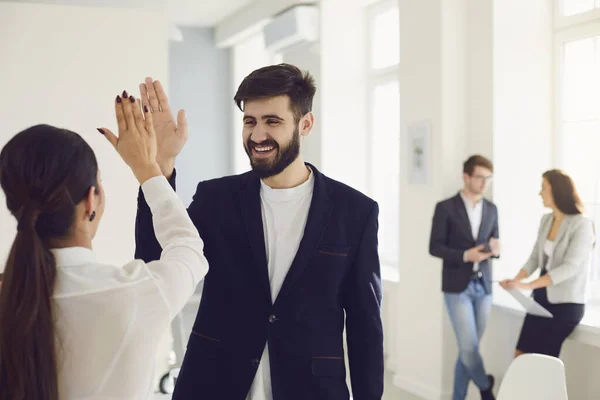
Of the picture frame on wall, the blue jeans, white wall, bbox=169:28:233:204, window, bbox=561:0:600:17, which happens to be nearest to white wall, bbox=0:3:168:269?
the picture frame on wall

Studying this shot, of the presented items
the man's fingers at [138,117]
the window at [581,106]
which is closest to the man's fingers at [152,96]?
the man's fingers at [138,117]

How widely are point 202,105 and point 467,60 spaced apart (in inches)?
211

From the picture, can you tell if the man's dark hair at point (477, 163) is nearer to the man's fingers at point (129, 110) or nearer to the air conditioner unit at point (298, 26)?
Result: the air conditioner unit at point (298, 26)

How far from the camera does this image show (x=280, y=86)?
200 centimetres

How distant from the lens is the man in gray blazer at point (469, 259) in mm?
4566

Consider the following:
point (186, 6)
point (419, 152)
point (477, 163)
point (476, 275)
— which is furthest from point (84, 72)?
point (186, 6)

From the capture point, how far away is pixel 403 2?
213 inches

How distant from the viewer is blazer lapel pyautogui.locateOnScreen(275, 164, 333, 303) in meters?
1.92

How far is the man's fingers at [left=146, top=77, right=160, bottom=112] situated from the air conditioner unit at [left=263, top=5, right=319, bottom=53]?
17.5 ft

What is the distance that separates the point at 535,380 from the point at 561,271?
5.27ft

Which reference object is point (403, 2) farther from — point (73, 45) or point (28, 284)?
point (28, 284)

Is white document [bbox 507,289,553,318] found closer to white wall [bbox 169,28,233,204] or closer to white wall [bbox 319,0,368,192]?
white wall [bbox 319,0,368,192]

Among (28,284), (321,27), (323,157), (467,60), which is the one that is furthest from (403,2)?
(28,284)

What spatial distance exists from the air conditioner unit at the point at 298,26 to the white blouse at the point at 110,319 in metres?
5.65
